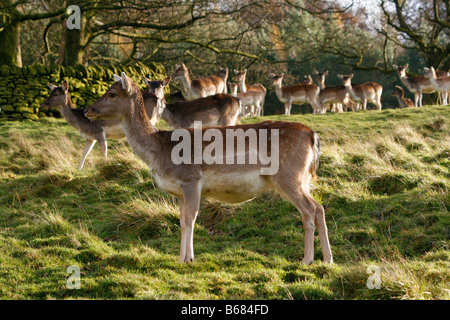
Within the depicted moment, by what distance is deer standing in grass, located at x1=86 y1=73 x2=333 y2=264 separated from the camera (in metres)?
5.22

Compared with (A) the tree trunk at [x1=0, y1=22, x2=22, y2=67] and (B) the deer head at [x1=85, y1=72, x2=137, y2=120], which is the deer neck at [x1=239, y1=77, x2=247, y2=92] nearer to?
(A) the tree trunk at [x1=0, y1=22, x2=22, y2=67]

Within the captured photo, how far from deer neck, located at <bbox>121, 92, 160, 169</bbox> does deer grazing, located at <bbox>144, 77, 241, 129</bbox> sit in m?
5.27

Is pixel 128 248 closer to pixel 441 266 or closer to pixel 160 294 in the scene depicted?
pixel 160 294

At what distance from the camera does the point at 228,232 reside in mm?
6617

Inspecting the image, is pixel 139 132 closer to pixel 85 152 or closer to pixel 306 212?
pixel 306 212

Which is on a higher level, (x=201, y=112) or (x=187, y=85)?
(x=187, y=85)

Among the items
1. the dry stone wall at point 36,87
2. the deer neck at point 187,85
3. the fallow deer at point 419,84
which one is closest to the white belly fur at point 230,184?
the dry stone wall at point 36,87

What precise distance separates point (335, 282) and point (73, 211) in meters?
4.74

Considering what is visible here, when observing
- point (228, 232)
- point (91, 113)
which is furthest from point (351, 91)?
point (91, 113)

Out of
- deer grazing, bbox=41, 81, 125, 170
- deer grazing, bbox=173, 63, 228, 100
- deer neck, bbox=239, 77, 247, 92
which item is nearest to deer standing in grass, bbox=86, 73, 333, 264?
deer grazing, bbox=41, 81, 125, 170

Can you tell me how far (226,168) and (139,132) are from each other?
1.16 m

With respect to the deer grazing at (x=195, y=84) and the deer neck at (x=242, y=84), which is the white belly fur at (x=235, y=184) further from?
the deer neck at (x=242, y=84)

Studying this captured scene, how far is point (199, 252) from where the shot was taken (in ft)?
19.1

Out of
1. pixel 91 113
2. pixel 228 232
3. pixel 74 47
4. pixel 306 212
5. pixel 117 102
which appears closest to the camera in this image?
pixel 306 212
